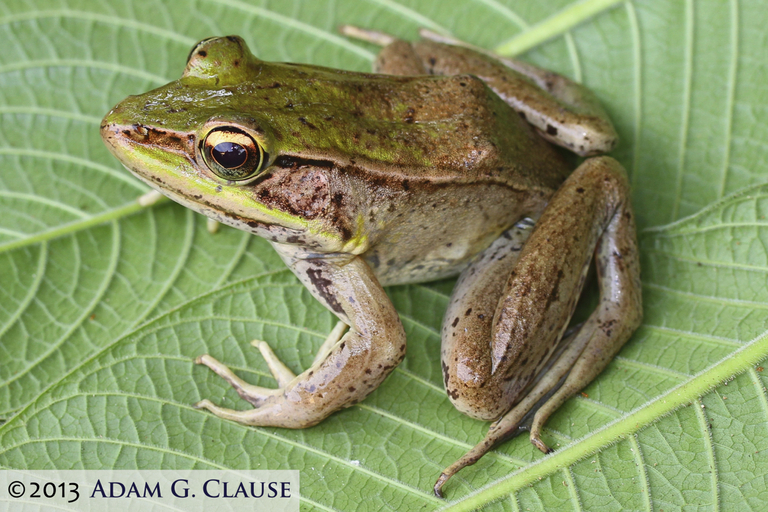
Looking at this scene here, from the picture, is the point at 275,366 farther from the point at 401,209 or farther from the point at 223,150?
the point at 223,150

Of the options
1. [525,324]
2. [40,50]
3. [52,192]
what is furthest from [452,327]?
[40,50]

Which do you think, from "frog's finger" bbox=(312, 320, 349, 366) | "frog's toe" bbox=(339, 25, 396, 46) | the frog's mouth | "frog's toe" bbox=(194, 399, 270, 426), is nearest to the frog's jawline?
the frog's mouth

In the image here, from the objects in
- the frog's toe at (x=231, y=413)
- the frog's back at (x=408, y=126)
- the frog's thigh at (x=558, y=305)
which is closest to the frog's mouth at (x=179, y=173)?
the frog's back at (x=408, y=126)

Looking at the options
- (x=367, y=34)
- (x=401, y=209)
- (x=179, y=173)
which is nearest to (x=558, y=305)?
(x=401, y=209)

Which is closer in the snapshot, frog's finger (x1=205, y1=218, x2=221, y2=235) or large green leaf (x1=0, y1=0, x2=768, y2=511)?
large green leaf (x1=0, y1=0, x2=768, y2=511)

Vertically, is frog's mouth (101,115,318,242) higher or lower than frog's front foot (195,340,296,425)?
higher

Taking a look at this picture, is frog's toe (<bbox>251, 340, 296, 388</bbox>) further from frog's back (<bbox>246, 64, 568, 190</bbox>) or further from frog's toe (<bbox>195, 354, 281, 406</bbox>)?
frog's back (<bbox>246, 64, 568, 190</bbox>)

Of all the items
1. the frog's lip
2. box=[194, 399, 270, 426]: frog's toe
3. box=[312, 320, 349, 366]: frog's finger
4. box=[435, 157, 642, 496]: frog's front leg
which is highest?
the frog's lip

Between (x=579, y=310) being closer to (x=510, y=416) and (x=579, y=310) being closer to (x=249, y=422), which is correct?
(x=510, y=416)
